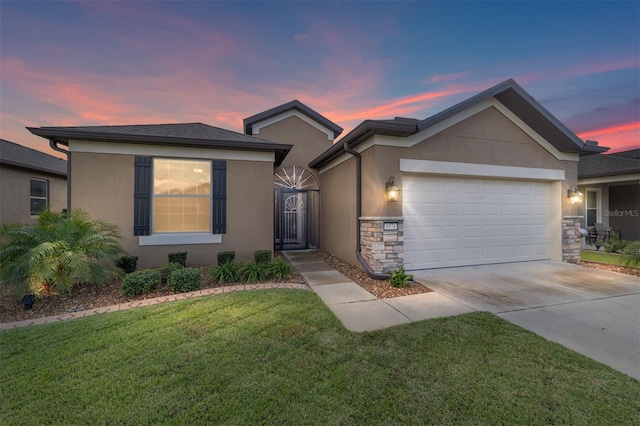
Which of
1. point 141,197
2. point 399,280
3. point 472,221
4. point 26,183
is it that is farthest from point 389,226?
point 26,183

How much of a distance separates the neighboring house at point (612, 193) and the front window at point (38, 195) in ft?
77.1

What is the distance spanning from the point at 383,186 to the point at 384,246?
4.62 ft

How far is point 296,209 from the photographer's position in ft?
35.8

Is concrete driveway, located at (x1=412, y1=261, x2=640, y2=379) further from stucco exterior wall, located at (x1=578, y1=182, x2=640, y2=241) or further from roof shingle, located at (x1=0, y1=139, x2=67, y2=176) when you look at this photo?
roof shingle, located at (x1=0, y1=139, x2=67, y2=176)

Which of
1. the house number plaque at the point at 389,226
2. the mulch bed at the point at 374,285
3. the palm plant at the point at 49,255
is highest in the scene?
the house number plaque at the point at 389,226

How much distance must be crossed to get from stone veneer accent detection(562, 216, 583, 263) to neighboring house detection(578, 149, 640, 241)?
18.9 feet

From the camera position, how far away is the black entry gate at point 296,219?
10500 millimetres

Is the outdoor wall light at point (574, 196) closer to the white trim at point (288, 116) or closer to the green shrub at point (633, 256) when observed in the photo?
the green shrub at point (633, 256)

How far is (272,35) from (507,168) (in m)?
8.15

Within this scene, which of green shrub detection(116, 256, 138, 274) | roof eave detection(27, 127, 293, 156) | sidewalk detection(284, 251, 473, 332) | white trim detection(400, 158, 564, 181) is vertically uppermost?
roof eave detection(27, 127, 293, 156)

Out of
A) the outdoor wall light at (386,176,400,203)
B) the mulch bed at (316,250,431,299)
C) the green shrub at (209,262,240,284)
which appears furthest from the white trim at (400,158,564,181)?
the green shrub at (209,262,240,284)

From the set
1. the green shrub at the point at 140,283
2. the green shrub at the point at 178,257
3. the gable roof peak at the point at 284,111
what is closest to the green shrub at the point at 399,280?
the green shrub at the point at 140,283

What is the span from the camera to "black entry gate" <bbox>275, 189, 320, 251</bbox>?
34.4 feet

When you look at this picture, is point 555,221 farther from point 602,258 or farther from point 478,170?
point 478,170
